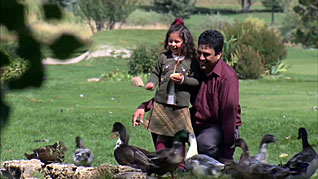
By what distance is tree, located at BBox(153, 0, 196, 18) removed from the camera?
68250 millimetres

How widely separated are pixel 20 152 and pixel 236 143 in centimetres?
407

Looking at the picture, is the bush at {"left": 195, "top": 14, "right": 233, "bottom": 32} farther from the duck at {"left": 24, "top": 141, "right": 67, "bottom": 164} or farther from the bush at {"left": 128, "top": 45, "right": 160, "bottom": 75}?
the duck at {"left": 24, "top": 141, "right": 67, "bottom": 164}

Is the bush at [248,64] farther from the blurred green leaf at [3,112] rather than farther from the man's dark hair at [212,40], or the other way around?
the blurred green leaf at [3,112]

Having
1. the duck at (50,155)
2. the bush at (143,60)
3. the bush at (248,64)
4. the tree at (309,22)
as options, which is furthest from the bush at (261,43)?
the tree at (309,22)

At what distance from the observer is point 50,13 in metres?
1.42

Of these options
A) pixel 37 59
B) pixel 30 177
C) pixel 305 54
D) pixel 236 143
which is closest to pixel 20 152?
pixel 30 177

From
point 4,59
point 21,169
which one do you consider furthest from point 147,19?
point 4,59

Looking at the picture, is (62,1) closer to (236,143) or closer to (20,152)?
(236,143)

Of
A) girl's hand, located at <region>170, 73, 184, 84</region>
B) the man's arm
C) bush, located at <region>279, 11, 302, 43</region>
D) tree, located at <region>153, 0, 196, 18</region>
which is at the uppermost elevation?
girl's hand, located at <region>170, 73, 184, 84</region>

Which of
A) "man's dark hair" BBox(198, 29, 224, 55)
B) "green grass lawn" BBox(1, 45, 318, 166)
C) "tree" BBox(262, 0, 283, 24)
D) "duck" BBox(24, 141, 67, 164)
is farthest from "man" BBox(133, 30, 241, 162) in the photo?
"tree" BBox(262, 0, 283, 24)

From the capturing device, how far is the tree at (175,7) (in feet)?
224

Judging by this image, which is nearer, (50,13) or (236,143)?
(50,13)

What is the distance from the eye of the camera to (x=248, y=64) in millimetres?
24094

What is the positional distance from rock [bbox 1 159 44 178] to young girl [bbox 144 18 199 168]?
1121 millimetres
